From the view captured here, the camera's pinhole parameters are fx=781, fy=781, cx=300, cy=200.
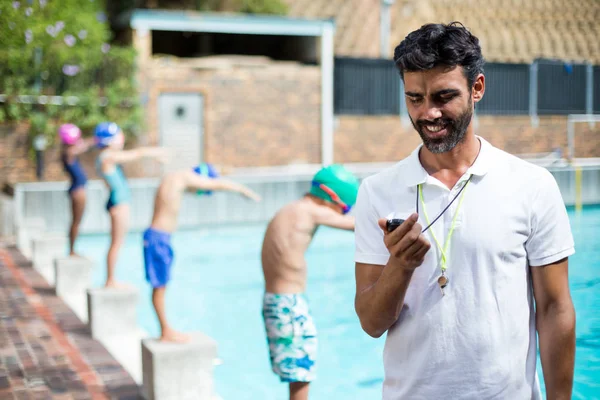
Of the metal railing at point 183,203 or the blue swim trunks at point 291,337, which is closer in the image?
the blue swim trunks at point 291,337

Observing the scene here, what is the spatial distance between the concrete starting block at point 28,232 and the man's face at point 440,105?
10596 mm

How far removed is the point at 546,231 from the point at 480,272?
20cm

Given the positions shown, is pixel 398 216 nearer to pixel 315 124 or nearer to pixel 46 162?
pixel 46 162

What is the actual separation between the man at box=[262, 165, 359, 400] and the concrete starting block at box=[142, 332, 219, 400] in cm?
80

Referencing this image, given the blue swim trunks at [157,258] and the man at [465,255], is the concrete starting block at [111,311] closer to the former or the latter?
the blue swim trunks at [157,258]

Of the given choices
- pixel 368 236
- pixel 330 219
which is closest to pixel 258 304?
pixel 330 219

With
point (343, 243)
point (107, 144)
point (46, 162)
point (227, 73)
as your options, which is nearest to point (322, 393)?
point (107, 144)

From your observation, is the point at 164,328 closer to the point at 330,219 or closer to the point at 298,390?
the point at 298,390

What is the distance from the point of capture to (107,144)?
884 centimetres

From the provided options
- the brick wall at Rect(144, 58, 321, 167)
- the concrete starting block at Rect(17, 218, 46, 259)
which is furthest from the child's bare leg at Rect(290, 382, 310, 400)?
the brick wall at Rect(144, 58, 321, 167)

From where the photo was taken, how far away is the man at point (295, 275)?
449cm

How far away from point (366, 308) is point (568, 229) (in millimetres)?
573

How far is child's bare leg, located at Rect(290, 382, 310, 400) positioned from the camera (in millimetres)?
4480

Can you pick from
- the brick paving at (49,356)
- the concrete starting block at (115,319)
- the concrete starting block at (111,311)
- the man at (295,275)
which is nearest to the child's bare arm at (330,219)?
the man at (295,275)
